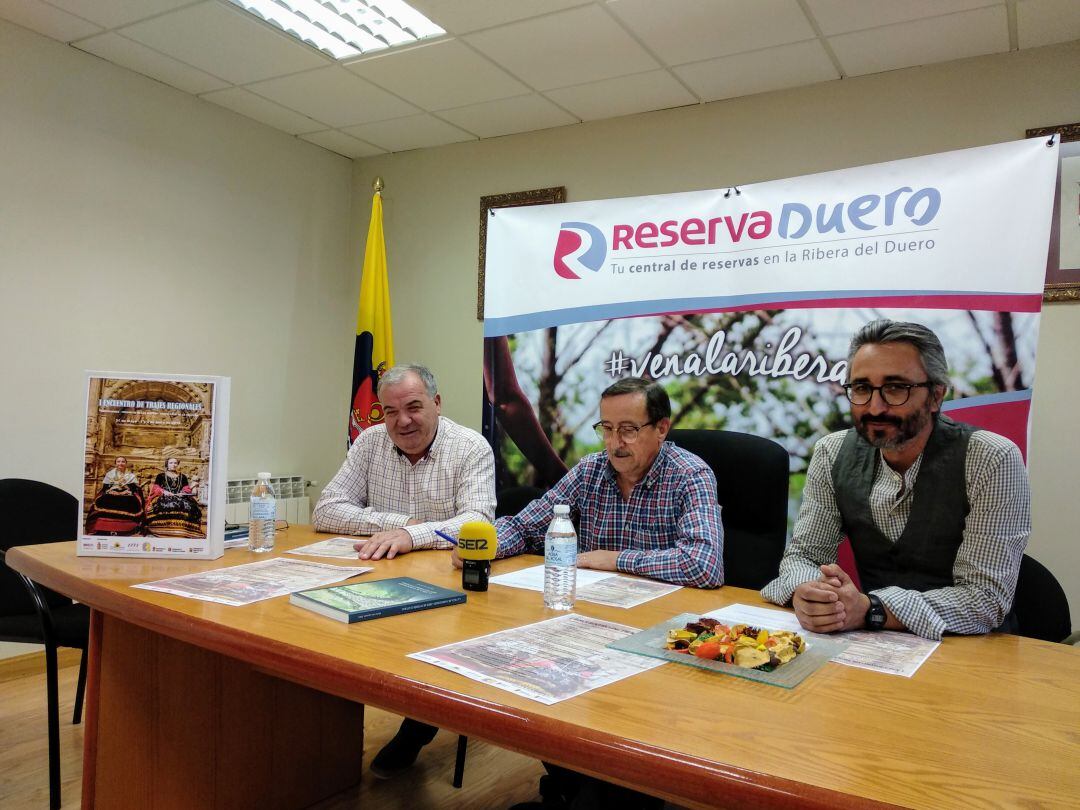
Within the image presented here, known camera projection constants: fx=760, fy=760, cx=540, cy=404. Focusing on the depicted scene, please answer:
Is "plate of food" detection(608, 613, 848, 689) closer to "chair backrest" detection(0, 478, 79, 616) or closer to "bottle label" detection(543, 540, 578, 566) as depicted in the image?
"bottle label" detection(543, 540, 578, 566)

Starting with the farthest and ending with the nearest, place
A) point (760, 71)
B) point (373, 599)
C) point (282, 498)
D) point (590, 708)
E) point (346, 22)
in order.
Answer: point (282, 498) < point (760, 71) < point (346, 22) < point (373, 599) < point (590, 708)

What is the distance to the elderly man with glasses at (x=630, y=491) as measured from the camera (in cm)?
209

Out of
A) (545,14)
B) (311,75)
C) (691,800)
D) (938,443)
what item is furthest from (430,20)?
(691,800)

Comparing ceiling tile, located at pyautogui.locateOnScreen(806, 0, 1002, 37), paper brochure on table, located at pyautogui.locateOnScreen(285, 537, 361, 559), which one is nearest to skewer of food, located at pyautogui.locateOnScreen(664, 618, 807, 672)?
paper brochure on table, located at pyautogui.locateOnScreen(285, 537, 361, 559)

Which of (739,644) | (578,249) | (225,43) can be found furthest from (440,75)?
(739,644)

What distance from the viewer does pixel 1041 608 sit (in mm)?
1743

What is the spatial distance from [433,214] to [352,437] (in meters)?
1.39

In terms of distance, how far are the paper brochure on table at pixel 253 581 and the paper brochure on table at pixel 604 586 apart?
1.22 ft

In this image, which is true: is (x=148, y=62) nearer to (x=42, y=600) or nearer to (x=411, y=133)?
(x=411, y=133)

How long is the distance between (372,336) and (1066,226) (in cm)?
326

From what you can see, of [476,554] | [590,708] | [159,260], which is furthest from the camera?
[159,260]

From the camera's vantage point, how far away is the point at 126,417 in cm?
180

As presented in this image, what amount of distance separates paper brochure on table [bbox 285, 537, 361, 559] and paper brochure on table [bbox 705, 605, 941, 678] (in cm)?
100

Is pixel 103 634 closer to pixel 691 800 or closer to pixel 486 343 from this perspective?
pixel 691 800
